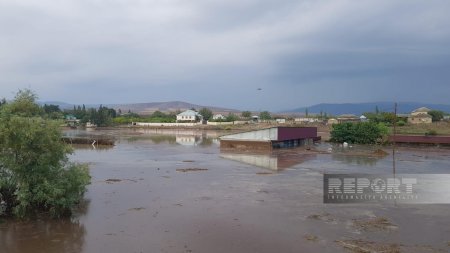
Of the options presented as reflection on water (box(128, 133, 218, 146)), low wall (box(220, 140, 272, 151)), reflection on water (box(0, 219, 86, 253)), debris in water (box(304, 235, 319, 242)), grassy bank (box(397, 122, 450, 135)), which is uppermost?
grassy bank (box(397, 122, 450, 135))

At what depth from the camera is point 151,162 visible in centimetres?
3350

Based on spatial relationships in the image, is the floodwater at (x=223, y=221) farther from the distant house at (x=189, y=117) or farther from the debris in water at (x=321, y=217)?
the distant house at (x=189, y=117)

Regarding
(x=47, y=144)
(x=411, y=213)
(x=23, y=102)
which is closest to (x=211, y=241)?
(x=47, y=144)

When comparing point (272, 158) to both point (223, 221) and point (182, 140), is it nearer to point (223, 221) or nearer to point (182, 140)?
point (223, 221)

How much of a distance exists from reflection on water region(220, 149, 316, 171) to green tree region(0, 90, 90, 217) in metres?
17.1

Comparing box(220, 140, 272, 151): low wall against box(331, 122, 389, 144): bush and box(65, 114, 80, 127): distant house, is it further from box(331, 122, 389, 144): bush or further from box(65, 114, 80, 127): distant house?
box(65, 114, 80, 127): distant house

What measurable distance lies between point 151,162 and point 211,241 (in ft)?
69.7

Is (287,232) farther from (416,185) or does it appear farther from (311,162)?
(311,162)

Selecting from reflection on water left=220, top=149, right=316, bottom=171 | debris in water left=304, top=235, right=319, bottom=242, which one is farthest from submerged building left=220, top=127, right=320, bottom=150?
debris in water left=304, top=235, right=319, bottom=242

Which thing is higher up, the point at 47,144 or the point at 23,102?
the point at 23,102

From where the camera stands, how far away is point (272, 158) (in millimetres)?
36656

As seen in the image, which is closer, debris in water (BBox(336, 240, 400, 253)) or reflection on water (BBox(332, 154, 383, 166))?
debris in water (BBox(336, 240, 400, 253))

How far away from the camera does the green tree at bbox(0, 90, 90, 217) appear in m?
14.8

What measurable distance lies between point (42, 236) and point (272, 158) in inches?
1002
